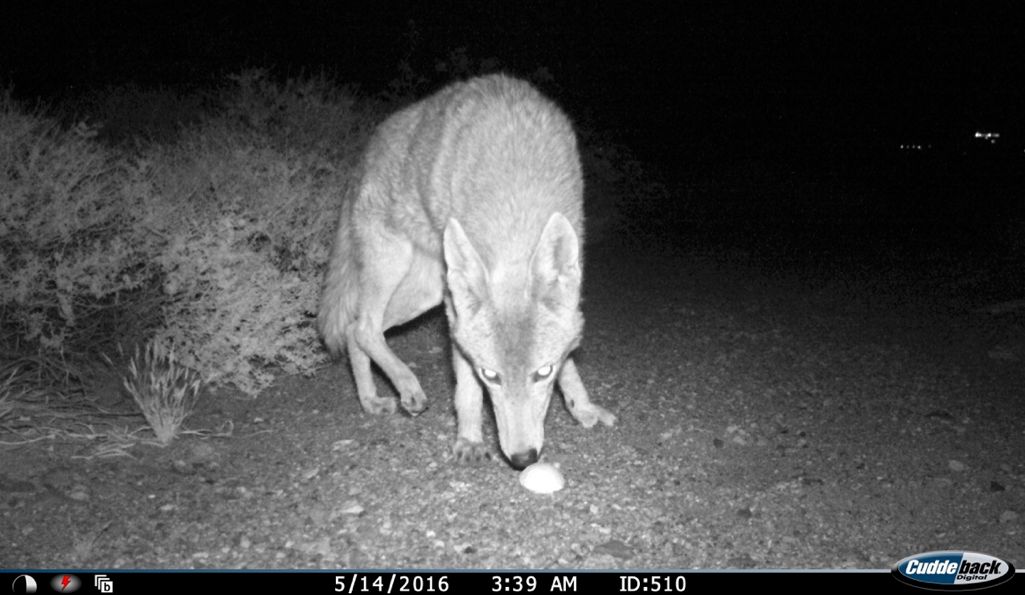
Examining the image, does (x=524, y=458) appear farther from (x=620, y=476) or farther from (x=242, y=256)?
(x=242, y=256)

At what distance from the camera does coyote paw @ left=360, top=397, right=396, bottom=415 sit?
427cm

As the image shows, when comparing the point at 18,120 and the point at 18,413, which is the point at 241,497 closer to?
the point at 18,413

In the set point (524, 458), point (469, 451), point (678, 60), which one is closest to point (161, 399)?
point (469, 451)

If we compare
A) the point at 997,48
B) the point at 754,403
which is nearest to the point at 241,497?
the point at 754,403

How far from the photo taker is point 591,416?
4.05 metres

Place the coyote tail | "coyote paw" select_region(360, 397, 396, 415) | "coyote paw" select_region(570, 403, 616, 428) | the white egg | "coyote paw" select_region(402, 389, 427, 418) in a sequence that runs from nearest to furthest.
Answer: the white egg
"coyote paw" select_region(570, 403, 616, 428)
"coyote paw" select_region(402, 389, 427, 418)
"coyote paw" select_region(360, 397, 396, 415)
the coyote tail

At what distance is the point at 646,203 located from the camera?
1352 cm

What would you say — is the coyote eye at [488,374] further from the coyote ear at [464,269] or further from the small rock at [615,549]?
the small rock at [615,549]

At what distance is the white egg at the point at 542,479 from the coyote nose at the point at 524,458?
0.76 ft

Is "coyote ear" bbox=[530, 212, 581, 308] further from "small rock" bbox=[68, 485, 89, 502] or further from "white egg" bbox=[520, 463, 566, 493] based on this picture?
"small rock" bbox=[68, 485, 89, 502]

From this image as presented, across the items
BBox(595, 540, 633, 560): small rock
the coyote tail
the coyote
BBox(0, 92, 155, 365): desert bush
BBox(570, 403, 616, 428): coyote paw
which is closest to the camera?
BBox(595, 540, 633, 560): small rock

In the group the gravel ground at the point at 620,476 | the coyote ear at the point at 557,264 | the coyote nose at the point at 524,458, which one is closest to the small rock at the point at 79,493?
the gravel ground at the point at 620,476

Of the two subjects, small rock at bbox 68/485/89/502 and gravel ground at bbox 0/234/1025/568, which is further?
small rock at bbox 68/485/89/502

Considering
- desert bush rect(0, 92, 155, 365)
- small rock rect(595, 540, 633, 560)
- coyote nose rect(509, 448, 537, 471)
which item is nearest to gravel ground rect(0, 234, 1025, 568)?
small rock rect(595, 540, 633, 560)
